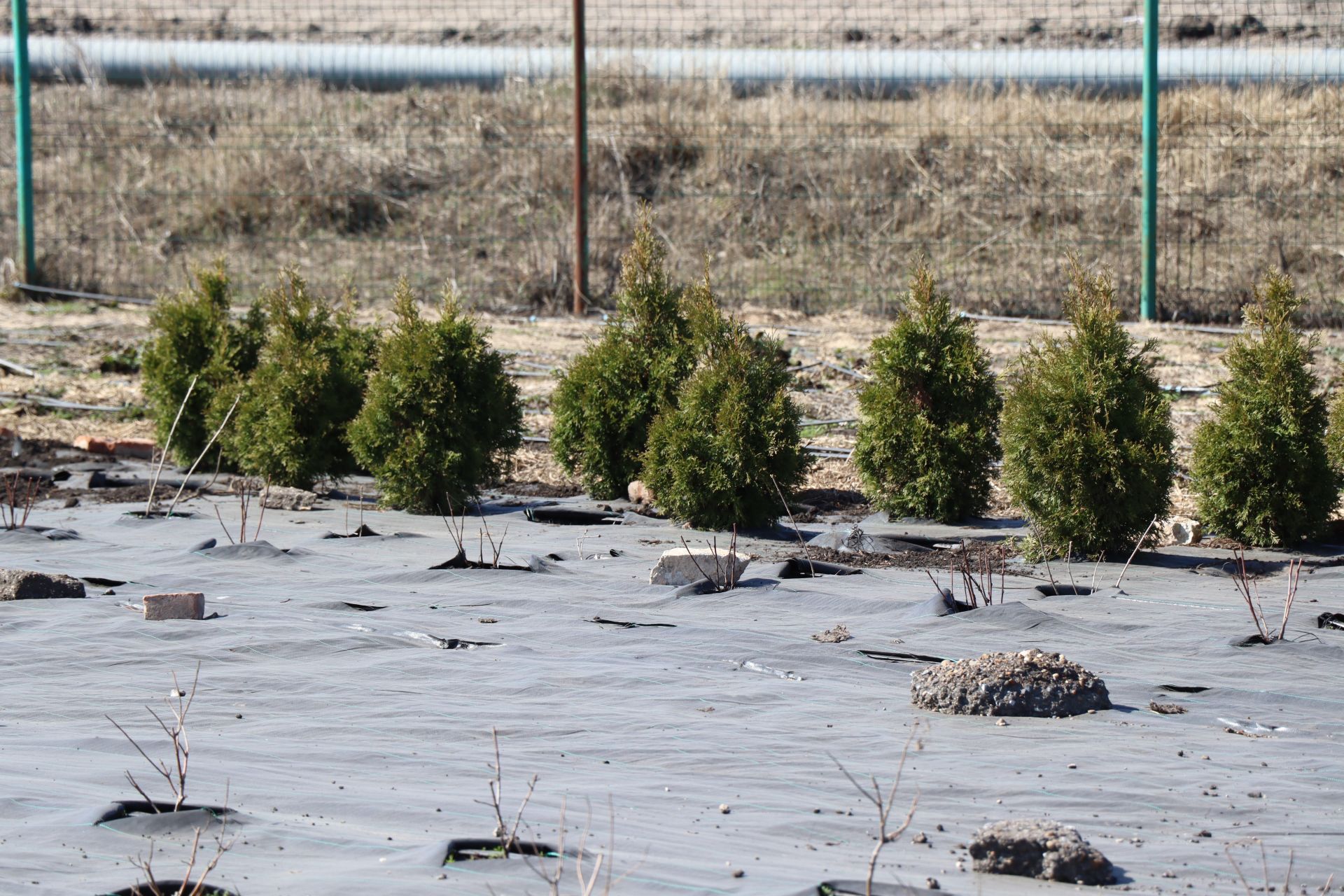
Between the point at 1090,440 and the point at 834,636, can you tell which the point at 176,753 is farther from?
the point at 1090,440

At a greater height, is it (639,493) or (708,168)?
(708,168)

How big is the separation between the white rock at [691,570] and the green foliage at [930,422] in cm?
A: 191

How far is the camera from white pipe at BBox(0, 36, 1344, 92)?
60.8 feet

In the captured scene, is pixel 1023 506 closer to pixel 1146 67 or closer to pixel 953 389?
pixel 953 389

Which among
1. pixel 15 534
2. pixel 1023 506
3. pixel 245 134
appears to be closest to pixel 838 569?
pixel 1023 506

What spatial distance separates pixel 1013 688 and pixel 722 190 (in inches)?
551

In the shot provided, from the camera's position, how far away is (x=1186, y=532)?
25.8ft

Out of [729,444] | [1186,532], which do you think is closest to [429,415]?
[729,444]

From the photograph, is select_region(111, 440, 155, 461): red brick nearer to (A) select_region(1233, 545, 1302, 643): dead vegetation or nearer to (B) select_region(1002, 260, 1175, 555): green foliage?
(B) select_region(1002, 260, 1175, 555): green foliage

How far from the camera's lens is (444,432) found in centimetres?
866

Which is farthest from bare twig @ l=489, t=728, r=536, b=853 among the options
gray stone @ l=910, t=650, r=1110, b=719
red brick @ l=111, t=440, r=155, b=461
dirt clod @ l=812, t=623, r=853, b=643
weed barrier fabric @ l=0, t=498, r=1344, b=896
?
red brick @ l=111, t=440, r=155, b=461

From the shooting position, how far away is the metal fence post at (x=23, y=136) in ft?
52.6

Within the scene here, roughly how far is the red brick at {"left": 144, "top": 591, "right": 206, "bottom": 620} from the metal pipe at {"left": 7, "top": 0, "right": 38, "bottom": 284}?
11600mm

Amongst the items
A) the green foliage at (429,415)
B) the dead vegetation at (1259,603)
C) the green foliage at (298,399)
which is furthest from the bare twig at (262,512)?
the dead vegetation at (1259,603)
